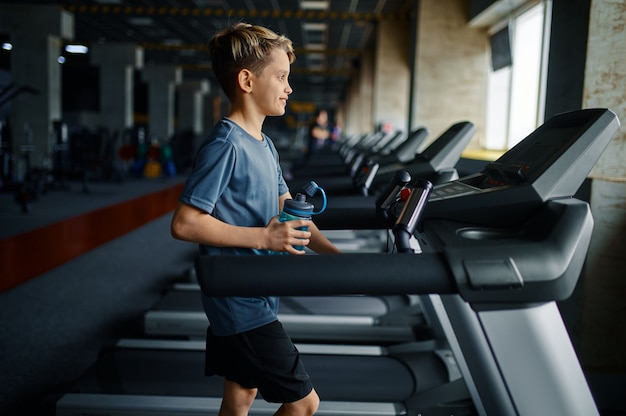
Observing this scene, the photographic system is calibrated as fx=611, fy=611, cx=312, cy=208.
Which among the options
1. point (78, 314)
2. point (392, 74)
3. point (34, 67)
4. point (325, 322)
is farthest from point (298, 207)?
point (34, 67)

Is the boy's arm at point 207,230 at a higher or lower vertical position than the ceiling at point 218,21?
lower

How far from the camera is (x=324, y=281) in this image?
1.05 meters

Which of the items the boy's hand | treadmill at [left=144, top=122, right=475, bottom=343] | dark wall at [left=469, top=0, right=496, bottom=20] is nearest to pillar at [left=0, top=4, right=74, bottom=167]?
dark wall at [left=469, top=0, right=496, bottom=20]

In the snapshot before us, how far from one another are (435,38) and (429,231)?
6.56 meters

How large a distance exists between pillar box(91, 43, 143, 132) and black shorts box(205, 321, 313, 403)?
1490 cm

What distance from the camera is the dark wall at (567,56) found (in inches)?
99.7

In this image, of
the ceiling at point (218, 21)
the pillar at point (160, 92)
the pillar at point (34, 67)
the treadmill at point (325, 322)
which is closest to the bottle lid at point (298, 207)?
the treadmill at point (325, 322)

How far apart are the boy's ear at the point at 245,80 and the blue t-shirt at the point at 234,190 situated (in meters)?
0.08

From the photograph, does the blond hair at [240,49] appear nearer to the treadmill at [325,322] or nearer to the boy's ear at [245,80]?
the boy's ear at [245,80]

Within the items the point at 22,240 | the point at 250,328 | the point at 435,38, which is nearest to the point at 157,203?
the point at 22,240

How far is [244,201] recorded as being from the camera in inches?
56.1

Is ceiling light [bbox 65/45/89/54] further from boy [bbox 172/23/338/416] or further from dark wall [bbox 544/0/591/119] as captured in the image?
boy [bbox 172/23/338/416]

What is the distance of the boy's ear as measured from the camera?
139 cm

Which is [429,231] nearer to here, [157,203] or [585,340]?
[585,340]
